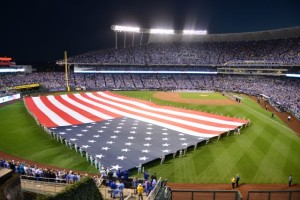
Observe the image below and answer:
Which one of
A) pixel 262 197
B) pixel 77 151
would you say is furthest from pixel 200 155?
pixel 77 151

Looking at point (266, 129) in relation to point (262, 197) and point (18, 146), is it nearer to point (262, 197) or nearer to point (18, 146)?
point (262, 197)

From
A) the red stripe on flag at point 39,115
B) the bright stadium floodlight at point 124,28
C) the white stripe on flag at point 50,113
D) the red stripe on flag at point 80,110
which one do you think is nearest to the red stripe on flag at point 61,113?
the white stripe on flag at point 50,113

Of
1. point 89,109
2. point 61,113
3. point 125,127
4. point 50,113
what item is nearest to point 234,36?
point 89,109

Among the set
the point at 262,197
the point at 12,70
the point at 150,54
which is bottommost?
the point at 262,197

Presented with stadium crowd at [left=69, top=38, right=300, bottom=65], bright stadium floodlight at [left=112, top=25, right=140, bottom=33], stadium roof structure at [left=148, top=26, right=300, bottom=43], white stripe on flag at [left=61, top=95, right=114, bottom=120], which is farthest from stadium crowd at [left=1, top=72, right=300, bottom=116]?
white stripe on flag at [left=61, top=95, right=114, bottom=120]

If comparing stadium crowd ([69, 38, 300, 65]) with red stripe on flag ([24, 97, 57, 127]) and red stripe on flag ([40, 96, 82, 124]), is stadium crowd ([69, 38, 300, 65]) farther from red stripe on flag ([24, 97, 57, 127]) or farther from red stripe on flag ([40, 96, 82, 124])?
red stripe on flag ([24, 97, 57, 127])

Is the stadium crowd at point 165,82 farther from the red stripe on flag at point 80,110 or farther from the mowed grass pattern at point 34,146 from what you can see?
→ the mowed grass pattern at point 34,146
